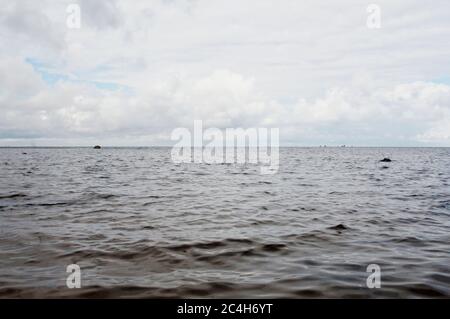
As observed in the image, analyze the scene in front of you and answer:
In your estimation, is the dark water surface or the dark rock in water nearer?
the dark water surface

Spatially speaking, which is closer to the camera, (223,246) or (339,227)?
(223,246)

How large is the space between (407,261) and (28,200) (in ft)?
52.7

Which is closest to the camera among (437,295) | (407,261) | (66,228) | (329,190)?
(437,295)

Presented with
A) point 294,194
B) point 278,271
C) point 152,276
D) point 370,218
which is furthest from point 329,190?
point 152,276

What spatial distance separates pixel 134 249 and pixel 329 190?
15.1 m

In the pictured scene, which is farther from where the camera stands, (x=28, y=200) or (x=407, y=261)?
(x=28, y=200)

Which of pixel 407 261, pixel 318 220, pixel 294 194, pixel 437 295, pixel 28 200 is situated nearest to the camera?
pixel 437 295

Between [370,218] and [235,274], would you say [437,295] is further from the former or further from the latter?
[370,218]

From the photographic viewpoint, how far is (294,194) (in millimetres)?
19562

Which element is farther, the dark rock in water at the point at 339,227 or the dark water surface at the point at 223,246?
the dark rock in water at the point at 339,227
